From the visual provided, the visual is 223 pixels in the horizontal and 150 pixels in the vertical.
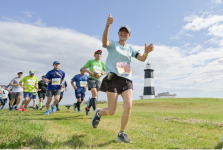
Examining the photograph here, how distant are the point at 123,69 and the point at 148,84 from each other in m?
44.1

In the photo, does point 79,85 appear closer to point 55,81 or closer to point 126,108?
point 55,81

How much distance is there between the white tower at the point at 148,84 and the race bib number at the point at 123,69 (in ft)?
140

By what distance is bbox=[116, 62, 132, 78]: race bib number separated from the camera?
4.49 m

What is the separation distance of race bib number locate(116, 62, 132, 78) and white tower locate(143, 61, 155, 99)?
42.8 metres

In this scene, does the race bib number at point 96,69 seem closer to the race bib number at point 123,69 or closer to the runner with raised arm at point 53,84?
the runner with raised arm at point 53,84

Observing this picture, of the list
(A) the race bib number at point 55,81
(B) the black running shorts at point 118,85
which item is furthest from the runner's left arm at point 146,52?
(A) the race bib number at point 55,81

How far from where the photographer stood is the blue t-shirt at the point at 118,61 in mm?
4520

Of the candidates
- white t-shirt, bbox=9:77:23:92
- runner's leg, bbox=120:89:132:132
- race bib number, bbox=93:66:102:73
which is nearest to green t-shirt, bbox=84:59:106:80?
race bib number, bbox=93:66:102:73

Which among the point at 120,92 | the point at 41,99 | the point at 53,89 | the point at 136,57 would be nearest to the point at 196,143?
the point at 120,92

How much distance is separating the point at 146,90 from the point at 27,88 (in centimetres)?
3766

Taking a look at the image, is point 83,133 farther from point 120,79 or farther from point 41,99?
point 41,99

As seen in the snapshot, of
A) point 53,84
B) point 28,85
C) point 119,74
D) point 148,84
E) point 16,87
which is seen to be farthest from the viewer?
point 148,84

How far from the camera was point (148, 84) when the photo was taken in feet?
156

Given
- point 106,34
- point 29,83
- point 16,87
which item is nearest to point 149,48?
point 106,34
